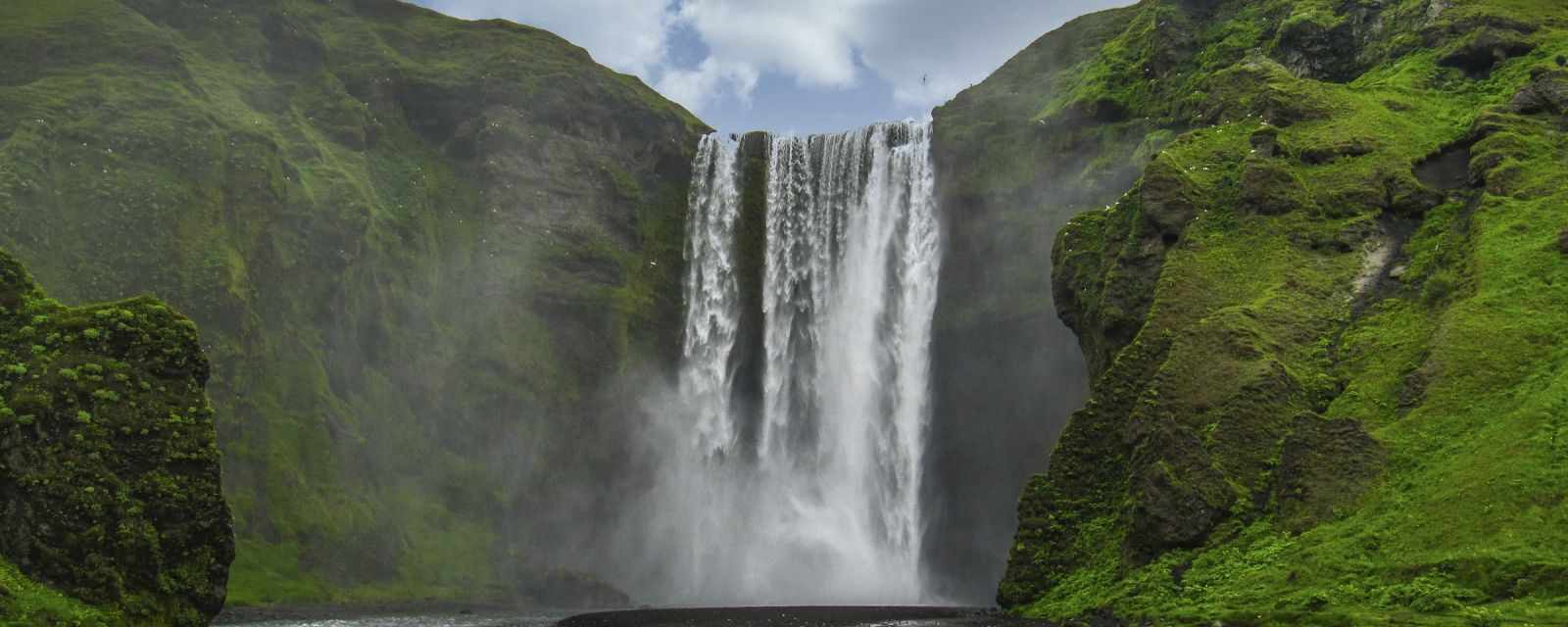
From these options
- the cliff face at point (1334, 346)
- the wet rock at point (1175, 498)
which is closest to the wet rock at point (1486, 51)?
the cliff face at point (1334, 346)

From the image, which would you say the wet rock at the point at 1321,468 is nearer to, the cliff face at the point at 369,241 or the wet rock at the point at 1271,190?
the wet rock at the point at 1271,190

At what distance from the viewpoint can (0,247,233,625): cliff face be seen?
2442 centimetres

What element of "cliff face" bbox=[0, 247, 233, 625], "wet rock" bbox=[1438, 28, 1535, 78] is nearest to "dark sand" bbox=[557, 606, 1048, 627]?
"cliff face" bbox=[0, 247, 233, 625]

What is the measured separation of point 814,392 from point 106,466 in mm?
41048

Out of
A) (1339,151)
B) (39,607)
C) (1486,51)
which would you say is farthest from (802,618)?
(1486,51)

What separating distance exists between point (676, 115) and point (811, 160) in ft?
33.4

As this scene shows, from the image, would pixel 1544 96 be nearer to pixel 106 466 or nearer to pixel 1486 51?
pixel 1486 51

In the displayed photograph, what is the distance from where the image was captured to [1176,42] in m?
58.0

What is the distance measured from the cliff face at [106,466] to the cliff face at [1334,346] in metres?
20.8

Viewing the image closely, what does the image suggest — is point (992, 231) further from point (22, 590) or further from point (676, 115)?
point (22, 590)

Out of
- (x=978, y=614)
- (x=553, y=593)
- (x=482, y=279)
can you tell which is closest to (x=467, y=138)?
(x=482, y=279)

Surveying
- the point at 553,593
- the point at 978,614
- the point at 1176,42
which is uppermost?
the point at 1176,42

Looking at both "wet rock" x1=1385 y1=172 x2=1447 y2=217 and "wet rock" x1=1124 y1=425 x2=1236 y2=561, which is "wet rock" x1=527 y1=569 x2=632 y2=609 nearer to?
"wet rock" x1=1124 y1=425 x2=1236 y2=561

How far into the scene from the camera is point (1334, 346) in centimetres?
3400
